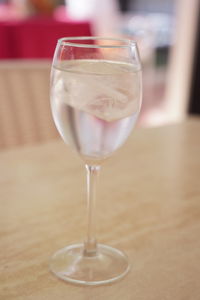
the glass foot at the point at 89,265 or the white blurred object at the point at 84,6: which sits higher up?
the white blurred object at the point at 84,6

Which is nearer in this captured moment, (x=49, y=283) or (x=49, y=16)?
(x=49, y=283)

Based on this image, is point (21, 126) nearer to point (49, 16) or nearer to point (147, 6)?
point (49, 16)

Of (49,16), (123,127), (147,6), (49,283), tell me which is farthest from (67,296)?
(147,6)

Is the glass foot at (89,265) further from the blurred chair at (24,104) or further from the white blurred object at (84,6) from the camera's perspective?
the white blurred object at (84,6)

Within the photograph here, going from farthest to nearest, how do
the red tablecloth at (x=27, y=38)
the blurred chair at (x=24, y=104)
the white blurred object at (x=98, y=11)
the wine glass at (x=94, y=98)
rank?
the white blurred object at (x=98, y=11) → the red tablecloth at (x=27, y=38) → the blurred chair at (x=24, y=104) → the wine glass at (x=94, y=98)

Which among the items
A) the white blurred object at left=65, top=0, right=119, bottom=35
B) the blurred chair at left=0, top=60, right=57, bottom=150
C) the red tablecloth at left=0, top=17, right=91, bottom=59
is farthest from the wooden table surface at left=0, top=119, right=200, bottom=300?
the white blurred object at left=65, top=0, right=119, bottom=35

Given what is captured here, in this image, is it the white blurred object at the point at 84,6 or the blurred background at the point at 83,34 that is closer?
the blurred background at the point at 83,34

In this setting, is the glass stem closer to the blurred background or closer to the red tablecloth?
the blurred background

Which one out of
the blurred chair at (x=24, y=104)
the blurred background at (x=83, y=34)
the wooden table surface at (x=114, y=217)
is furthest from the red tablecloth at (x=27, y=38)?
the wooden table surface at (x=114, y=217)
